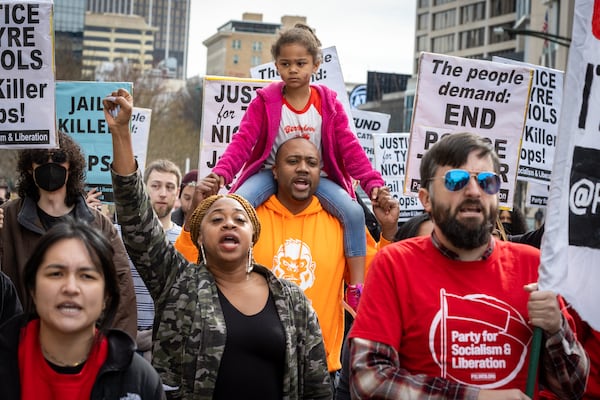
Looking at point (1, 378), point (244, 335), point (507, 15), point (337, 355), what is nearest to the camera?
point (1, 378)

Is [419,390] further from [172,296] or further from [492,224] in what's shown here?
[172,296]

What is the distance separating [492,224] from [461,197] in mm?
144

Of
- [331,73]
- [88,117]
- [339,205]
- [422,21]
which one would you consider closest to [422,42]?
[422,21]

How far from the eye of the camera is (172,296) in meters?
4.75

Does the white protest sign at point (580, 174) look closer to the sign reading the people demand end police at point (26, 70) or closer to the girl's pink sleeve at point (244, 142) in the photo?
the girl's pink sleeve at point (244, 142)

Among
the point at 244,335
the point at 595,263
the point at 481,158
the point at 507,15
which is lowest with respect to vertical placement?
the point at 244,335

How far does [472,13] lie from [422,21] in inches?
363

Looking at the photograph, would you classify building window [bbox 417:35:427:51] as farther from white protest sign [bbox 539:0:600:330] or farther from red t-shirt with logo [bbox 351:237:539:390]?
red t-shirt with logo [bbox 351:237:539:390]

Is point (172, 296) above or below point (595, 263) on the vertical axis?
below

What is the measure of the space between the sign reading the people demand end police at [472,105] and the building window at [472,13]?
10985 cm

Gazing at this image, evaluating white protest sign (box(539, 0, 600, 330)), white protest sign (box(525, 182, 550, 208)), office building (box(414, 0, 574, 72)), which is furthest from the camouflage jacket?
office building (box(414, 0, 574, 72))

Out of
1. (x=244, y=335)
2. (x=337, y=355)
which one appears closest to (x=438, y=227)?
(x=244, y=335)

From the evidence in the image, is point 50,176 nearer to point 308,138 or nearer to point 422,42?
point 308,138

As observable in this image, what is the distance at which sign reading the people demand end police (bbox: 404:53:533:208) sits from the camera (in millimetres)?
8203
